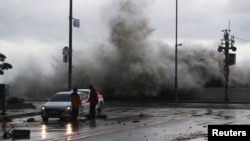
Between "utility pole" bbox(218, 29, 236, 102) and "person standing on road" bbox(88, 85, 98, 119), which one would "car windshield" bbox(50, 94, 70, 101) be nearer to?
"person standing on road" bbox(88, 85, 98, 119)

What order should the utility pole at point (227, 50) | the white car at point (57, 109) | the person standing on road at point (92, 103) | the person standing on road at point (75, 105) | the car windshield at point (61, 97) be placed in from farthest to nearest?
the utility pole at point (227, 50), the car windshield at point (61, 97), the person standing on road at point (92, 103), the white car at point (57, 109), the person standing on road at point (75, 105)

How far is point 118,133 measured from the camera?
16594 mm

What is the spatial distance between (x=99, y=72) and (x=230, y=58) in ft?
49.1

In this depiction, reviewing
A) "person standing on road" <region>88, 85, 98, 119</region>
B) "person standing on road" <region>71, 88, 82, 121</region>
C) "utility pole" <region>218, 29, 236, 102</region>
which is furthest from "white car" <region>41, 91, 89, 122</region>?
"utility pole" <region>218, 29, 236, 102</region>

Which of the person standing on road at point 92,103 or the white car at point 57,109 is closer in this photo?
the white car at point 57,109

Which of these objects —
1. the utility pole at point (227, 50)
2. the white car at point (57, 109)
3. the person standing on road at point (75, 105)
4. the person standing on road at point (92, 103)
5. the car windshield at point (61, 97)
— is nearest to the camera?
the person standing on road at point (75, 105)

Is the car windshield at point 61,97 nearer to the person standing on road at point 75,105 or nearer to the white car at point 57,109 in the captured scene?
the white car at point 57,109

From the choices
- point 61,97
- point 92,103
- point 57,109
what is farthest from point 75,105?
point 61,97

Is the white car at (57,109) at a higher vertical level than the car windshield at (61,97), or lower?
lower

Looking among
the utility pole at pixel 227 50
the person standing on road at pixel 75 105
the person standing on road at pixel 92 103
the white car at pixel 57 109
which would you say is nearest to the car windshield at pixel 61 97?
the white car at pixel 57 109

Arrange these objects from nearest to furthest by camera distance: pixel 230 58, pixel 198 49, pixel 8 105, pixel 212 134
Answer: pixel 212 134 < pixel 8 105 < pixel 230 58 < pixel 198 49

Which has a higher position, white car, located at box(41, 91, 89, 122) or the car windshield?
the car windshield

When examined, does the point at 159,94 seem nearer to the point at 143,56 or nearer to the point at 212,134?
the point at 143,56

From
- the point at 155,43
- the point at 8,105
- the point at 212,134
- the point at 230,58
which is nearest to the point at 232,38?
the point at 230,58
